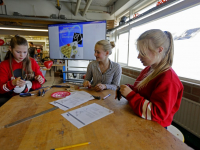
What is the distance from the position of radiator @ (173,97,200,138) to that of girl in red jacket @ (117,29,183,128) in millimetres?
940

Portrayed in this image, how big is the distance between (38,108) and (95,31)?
210cm

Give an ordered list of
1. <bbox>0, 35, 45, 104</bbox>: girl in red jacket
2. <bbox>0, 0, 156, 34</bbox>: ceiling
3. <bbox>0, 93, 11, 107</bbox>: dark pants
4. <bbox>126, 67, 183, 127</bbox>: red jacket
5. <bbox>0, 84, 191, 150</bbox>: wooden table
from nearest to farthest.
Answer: <bbox>0, 84, 191, 150</bbox>: wooden table, <bbox>126, 67, 183, 127</bbox>: red jacket, <bbox>0, 93, 11, 107</bbox>: dark pants, <bbox>0, 35, 45, 104</bbox>: girl in red jacket, <bbox>0, 0, 156, 34</bbox>: ceiling

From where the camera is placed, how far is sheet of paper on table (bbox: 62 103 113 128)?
2.16 feet

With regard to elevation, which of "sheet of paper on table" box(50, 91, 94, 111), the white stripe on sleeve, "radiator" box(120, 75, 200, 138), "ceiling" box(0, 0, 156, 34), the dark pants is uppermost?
"ceiling" box(0, 0, 156, 34)

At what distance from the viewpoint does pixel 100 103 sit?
921 millimetres

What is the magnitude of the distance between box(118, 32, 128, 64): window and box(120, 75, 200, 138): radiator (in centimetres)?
207

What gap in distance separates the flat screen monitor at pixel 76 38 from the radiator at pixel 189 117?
1895 millimetres

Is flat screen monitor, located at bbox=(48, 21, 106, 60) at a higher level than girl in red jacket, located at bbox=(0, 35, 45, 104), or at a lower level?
higher

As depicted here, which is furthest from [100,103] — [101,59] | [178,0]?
[178,0]

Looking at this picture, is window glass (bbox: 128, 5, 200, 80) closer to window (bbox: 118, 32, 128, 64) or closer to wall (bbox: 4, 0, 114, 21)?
window (bbox: 118, 32, 128, 64)

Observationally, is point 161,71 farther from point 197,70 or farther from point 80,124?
point 197,70

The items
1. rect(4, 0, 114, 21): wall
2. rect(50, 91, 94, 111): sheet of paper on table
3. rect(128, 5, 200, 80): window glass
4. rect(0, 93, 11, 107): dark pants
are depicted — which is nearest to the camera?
rect(50, 91, 94, 111): sheet of paper on table

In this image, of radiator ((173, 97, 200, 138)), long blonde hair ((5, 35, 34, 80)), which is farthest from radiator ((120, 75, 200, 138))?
long blonde hair ((5, 35, 34, 80))

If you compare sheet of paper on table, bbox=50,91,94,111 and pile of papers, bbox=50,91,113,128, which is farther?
sheet of paper on table, bbox=50,91,94,111
